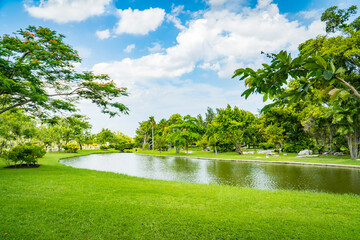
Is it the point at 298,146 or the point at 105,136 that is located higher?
the point at 105,136

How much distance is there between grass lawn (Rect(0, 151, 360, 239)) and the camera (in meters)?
3.60

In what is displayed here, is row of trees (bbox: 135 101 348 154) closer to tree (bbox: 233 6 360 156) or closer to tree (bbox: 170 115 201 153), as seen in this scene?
tree (bbox: 170 115 201 153)

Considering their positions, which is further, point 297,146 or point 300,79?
point 297,146

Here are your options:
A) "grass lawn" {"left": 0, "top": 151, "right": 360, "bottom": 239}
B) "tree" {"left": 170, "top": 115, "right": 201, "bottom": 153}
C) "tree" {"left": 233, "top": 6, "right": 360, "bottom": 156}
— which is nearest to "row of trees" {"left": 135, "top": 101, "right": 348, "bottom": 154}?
"tree" {"left": 170, "top": 115, "right": 201, "bottom": 153}

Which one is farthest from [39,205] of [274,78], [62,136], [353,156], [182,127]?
[62,136]

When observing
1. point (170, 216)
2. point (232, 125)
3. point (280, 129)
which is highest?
point (232, 125)

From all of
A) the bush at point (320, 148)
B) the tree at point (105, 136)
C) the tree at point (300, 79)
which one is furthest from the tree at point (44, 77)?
the tree at point (105, 136)

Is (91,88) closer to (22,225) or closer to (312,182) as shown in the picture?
(22,225)

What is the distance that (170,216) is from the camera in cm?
432

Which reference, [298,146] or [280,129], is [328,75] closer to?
[280,129]

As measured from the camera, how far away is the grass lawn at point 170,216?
3598 mm

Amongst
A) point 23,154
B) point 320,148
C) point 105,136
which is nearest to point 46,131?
point 105,136

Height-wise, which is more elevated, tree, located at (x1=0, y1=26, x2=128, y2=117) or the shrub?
tree, located at (x1=0, y1=26, x2=128, y2=117)

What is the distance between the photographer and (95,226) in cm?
388
